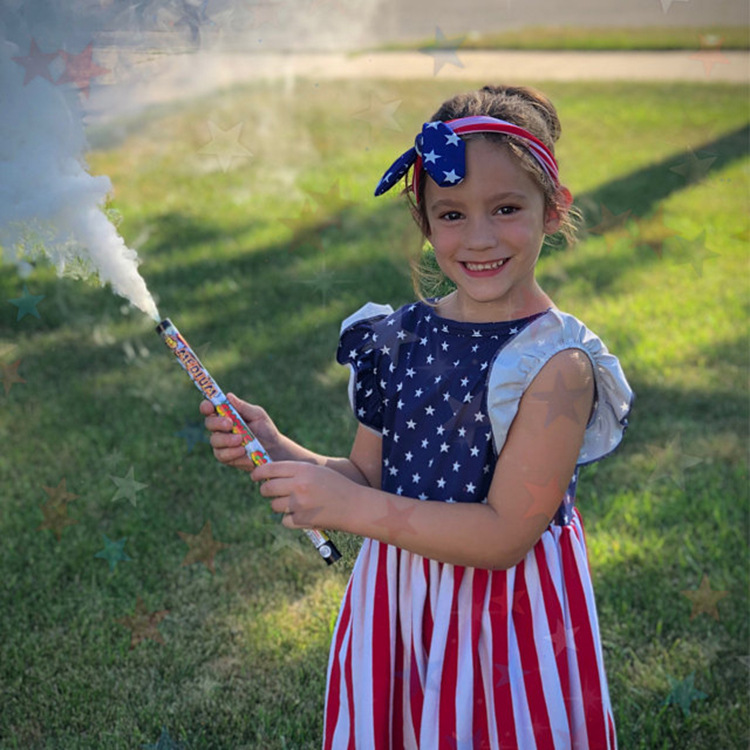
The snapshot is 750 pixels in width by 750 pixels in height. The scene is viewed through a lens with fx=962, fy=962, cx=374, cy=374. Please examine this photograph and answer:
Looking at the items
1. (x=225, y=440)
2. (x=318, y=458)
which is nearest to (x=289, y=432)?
(x=318, y=458)

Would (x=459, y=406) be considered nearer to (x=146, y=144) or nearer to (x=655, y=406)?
(x=655, y=406)

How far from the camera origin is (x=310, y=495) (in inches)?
50.9

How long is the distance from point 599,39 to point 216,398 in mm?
9984

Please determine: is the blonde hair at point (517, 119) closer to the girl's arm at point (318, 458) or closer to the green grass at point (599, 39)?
the girl's arm at point (318, 458)

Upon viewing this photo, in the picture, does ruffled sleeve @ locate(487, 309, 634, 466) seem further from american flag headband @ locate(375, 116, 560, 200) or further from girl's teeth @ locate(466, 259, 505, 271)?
american flag headband @ locate(375, 116, 560, 200)

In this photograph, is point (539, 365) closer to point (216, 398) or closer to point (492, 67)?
point (216, 398)

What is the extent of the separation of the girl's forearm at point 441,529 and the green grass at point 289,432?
257 mm

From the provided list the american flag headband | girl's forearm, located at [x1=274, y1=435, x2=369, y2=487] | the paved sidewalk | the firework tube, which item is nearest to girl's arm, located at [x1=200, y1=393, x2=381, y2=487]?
girl's forearm, located at [x1=274, y1=435, x2=369, y2=487]

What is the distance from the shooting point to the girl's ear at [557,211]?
1.38 m

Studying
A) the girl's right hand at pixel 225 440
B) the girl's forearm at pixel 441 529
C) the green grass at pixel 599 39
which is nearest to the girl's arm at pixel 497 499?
the girl's forearm at pixel 441 529

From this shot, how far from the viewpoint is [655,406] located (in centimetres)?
336

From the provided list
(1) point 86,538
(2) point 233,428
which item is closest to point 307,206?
(1) point 86,538

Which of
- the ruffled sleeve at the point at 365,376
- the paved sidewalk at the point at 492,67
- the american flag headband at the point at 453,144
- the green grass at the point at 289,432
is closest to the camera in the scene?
the american flag headband at the point at 453,144

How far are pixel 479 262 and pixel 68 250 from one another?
607 millimetres
